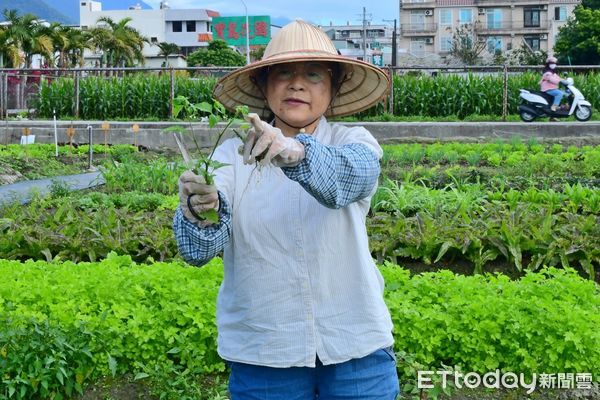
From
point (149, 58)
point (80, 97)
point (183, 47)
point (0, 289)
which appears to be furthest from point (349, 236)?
point (183, 47)

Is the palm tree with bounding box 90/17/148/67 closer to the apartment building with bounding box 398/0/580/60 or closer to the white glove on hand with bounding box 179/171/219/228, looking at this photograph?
the apartment building with bounding box 398/0/580/60

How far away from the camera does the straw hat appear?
227 centimetres

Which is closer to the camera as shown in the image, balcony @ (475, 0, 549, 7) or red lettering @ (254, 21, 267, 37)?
red lettering @ (254, 21, 267, 37)

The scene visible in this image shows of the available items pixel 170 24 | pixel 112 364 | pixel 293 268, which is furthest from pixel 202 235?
pixel 170 24

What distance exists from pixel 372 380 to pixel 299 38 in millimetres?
Result: 913

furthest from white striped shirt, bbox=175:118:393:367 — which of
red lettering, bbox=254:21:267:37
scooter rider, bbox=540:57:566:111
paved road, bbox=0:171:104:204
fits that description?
red lettering, bbox=254:21:267:37

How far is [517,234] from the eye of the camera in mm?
5516

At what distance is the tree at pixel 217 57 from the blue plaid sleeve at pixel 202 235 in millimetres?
60278

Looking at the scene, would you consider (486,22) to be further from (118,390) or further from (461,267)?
(118,390)

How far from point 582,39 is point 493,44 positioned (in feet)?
90.1

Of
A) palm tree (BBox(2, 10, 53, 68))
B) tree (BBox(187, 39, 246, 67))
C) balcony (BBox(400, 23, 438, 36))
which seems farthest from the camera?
balcony (BBox(400, 23, 438, 36))

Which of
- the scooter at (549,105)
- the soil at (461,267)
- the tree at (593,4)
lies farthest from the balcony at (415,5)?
the soil at (461,267)

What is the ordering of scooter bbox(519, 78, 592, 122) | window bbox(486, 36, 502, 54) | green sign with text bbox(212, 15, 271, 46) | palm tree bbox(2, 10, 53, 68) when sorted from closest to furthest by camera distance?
scooter bbox(519, 78, 592, 122)
palm tree bbox(2, 10, 53, 68)
window bbox(486, 36, 502, 54)
green sign with text bbox(212, 15, 271, 46)

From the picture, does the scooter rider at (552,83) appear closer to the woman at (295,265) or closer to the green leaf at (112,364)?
the green leaf at (112,364)
